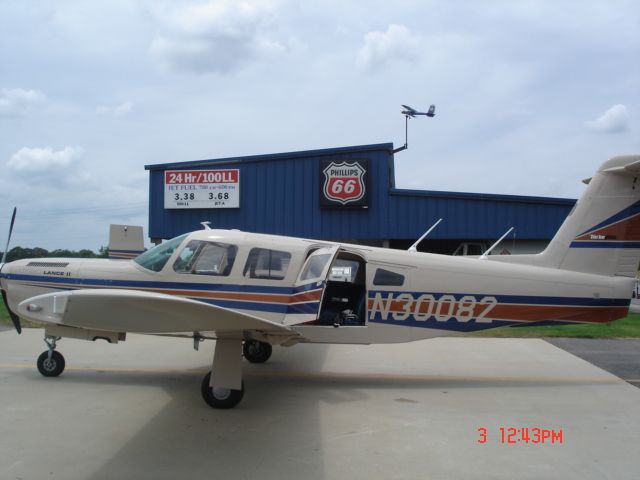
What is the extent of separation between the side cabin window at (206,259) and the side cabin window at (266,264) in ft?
0.79

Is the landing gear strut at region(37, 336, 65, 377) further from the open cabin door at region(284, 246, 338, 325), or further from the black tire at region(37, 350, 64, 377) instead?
the open cabin door at region(284, 246, 338, 325)

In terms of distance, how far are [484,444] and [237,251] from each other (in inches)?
147

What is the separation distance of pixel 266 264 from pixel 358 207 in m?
11.0

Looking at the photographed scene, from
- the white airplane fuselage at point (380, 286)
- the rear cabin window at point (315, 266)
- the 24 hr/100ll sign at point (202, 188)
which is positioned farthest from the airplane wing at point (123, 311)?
the 24 hr/100ll sign at point (202, 188)

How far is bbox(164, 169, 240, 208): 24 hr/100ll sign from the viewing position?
17.8 meters

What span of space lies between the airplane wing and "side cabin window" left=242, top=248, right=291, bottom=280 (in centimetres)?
170

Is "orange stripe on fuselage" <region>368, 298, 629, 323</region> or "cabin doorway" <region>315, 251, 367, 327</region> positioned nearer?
"orange stripe on fuselage" <region>368, 298, 629, 323</region>

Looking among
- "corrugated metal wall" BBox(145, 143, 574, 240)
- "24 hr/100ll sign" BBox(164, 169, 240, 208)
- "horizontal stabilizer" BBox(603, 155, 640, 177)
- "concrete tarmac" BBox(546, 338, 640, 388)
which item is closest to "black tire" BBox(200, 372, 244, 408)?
"concrete tarmac" BBox(546, 338, 640, 388)

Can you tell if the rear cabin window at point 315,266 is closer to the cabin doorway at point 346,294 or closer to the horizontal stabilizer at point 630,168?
the cabin doorway at point 346,294

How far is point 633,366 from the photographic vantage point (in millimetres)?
7875

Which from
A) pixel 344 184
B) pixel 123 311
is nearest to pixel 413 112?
pixel 344 184

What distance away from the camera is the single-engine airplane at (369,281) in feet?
20.4

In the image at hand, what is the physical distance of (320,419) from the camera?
5.30 meters

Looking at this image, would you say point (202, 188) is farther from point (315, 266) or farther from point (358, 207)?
point (315, 266)
